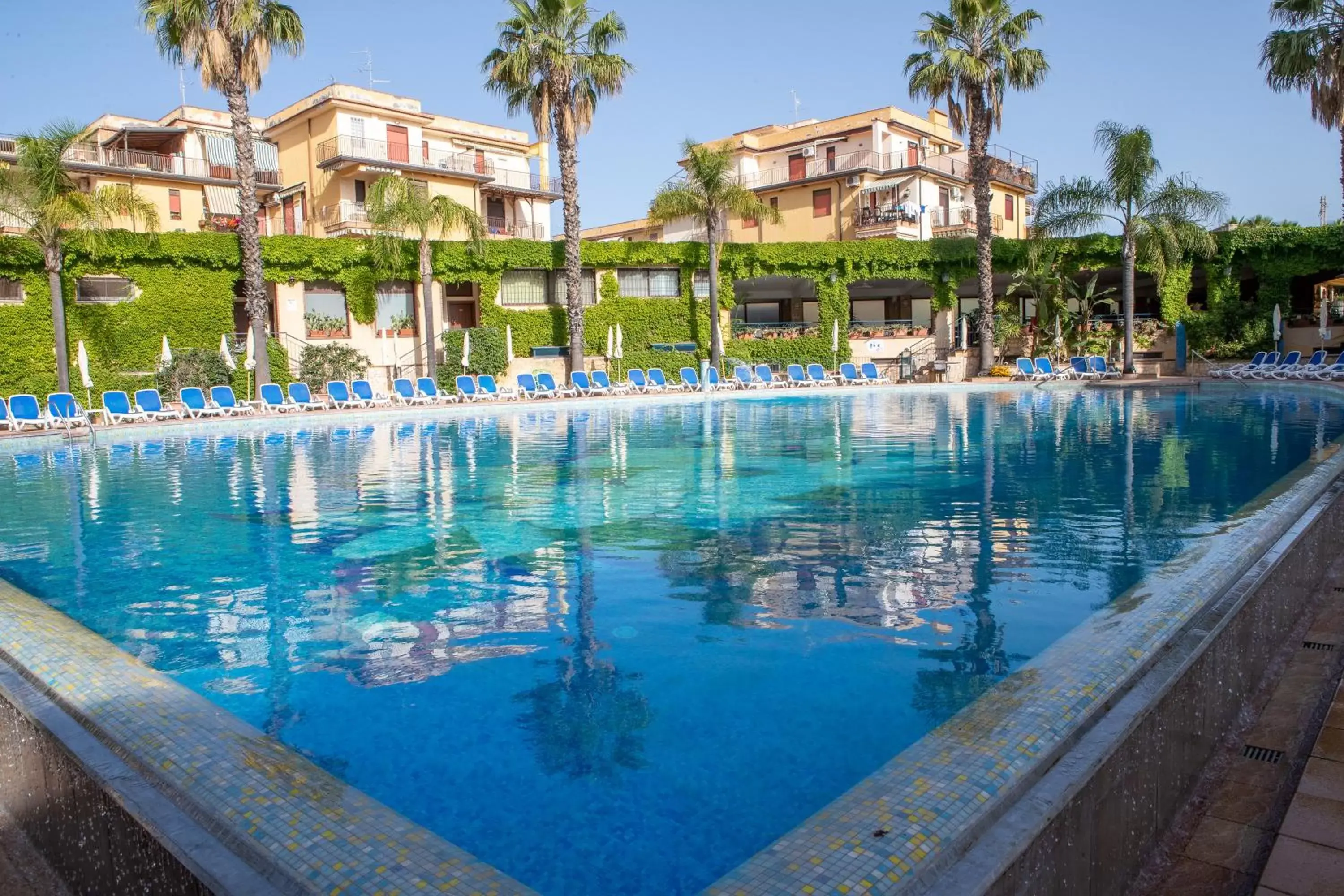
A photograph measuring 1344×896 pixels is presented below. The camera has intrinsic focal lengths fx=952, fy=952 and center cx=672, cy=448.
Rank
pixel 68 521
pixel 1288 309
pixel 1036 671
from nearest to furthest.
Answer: pixel 1036 671 < pixel 68 521 < pixel 1288 309

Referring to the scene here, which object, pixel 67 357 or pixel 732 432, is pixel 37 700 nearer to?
pixel 732 432

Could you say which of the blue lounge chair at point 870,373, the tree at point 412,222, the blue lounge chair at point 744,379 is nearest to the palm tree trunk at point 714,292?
the blue lounge chair at point 744,379

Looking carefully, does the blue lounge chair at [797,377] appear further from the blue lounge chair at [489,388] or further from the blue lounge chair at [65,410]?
the blue lounge chair at [65,410]

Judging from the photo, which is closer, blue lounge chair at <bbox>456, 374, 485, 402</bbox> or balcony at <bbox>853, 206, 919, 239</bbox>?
blue lounge chair at <bbox>456, 374, 485, 402</bbox>

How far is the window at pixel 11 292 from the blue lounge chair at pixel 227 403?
6.47 meters

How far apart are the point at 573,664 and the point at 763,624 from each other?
46.1 inches

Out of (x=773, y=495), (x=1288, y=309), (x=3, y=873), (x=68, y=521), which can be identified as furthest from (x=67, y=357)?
(x=1288, y=309)

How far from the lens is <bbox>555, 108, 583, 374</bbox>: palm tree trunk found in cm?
2741

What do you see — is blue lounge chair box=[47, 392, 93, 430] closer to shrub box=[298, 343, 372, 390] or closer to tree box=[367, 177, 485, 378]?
shrub box=[298, 343, 372, 390]

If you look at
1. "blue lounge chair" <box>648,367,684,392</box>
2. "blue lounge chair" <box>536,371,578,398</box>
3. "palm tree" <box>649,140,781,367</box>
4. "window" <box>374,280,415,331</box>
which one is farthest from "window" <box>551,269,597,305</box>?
"blue lounge chair" <box>536,371,578,398</box>

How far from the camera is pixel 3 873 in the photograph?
3033mm

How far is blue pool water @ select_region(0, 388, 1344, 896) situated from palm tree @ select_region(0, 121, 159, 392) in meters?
9.60

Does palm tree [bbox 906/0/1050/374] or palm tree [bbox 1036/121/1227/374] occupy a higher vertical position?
palm tree [bbox 906/0/1050/374]

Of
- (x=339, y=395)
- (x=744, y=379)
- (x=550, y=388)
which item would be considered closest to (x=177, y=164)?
(x=339, y=395)
